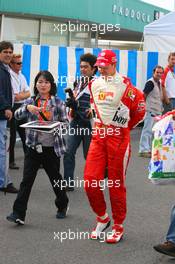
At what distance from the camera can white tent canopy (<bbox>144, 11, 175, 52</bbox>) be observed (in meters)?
14.0

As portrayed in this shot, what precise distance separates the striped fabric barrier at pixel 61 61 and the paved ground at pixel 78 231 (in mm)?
4765

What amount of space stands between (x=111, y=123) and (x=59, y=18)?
48.9ft

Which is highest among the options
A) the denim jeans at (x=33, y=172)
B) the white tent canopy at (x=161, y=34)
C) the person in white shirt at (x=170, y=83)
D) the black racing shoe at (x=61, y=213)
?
the white tent canopy at (x=161, y=34)

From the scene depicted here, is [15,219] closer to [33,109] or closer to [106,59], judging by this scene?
[33,109]

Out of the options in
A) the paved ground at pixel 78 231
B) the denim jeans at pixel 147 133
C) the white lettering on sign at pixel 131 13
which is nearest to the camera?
the paved ground at pixel 78 231

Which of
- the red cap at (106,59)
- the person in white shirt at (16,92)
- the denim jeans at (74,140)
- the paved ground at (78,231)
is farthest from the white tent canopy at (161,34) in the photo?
the red cap at (106,59)

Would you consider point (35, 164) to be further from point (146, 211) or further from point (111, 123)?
point (146, 211)

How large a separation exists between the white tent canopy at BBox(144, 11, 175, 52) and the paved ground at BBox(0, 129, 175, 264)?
7.00m

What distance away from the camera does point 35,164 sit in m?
5.75

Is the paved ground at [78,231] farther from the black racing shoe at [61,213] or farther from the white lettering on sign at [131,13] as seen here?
the white lettering on sign at [131,13]

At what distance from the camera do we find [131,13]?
74.7ft

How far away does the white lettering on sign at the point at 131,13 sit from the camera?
2110cm

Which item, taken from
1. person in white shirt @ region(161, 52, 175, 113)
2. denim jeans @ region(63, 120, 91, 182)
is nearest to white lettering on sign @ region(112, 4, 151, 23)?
person in white shirt @ region(161, 52, 175, 113)

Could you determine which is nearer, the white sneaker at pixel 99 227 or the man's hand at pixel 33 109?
the white sneaker at pixel 99 227
